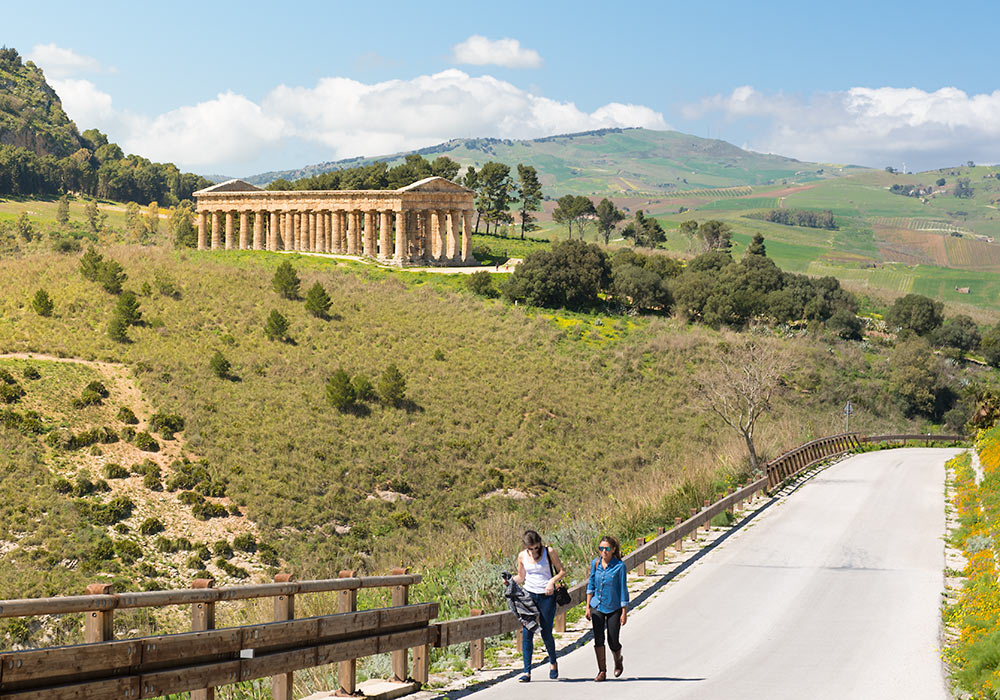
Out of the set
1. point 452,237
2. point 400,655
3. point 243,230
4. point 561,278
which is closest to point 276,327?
point 561,278

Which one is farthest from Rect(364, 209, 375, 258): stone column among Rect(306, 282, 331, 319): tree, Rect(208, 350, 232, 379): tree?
Rect(208, 350, 232, 379): tree

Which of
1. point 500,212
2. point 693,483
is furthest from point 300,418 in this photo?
point 500,212

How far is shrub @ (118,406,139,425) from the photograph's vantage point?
39.4m

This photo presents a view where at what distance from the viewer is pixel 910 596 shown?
16906 mm

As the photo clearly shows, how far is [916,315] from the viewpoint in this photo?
7931 centimetres

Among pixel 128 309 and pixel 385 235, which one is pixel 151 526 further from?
pixel 385 235

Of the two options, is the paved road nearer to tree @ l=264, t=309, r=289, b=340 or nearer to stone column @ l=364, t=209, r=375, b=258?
tree @ l=264, t=309, r=289, b=340

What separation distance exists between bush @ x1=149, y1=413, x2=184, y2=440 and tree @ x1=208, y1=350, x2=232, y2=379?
5957 millimetres

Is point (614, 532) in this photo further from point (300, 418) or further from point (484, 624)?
point (300, 418)

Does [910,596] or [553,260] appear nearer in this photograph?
[910,596]

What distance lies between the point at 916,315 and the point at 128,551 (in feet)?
227

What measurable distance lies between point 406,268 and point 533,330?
15.8 metres

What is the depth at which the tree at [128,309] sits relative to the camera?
4931 cm

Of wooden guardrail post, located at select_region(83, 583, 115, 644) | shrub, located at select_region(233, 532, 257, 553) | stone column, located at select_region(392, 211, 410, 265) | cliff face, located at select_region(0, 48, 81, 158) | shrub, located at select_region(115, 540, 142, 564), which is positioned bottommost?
shrub, located at select_region(233, 532, 257, 553)
